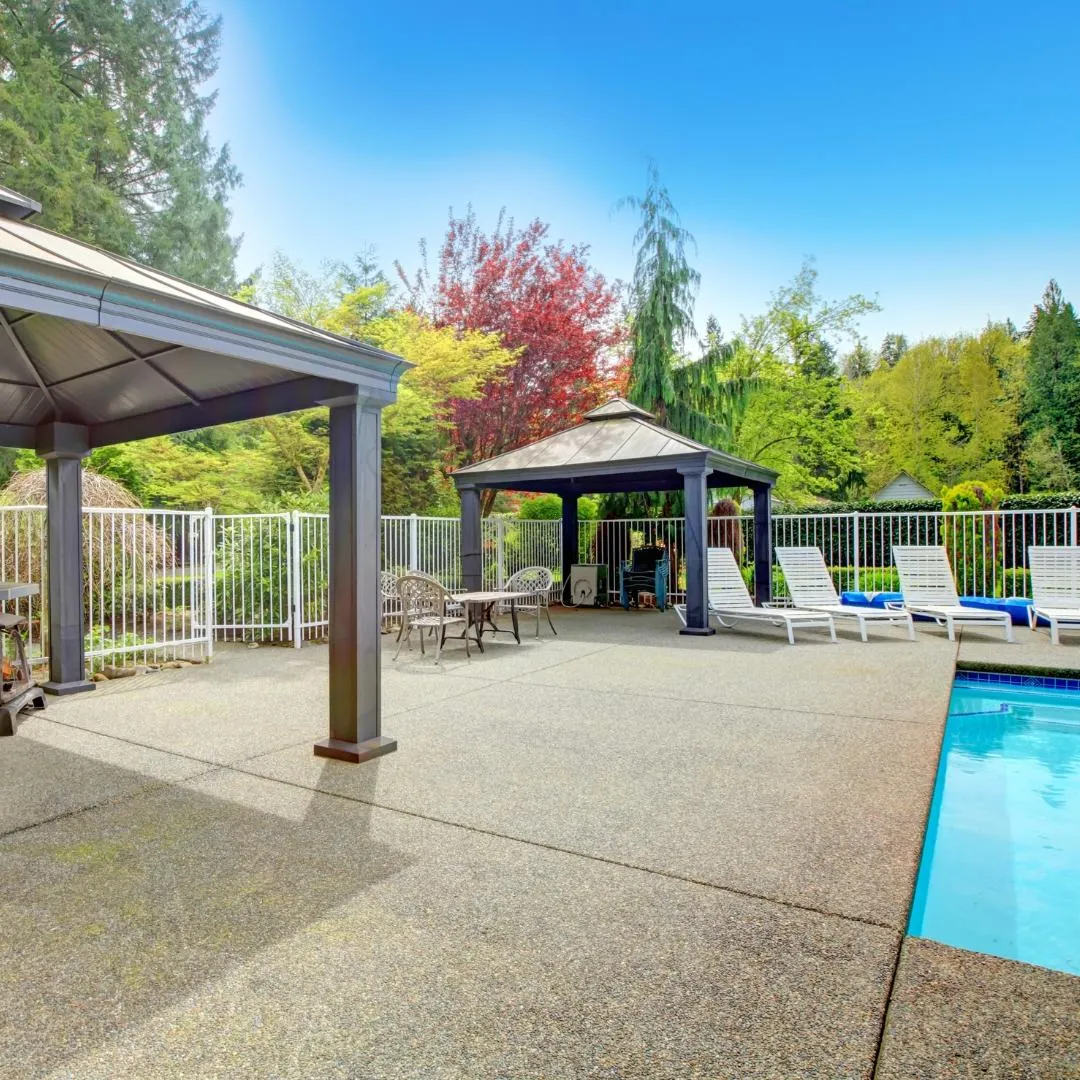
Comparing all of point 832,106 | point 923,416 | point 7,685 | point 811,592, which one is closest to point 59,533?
point 7,685

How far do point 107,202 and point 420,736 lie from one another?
1759 centimetres

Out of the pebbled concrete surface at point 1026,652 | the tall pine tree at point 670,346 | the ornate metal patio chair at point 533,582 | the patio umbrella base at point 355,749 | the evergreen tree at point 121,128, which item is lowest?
the pebbled concrete surface at point 1026,652

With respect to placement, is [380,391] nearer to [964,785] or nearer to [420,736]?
[420,736]

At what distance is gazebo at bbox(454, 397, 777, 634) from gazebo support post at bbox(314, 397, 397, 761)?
641cm

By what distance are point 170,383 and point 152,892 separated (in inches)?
131

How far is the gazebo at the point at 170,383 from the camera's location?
3.03 meters

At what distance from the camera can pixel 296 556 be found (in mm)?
8797

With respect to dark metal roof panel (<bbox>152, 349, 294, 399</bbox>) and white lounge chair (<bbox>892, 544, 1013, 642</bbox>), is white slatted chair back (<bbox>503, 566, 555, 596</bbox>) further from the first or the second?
dark metal roof panel (<bbox>152, 349, 294, 399</bbox>)

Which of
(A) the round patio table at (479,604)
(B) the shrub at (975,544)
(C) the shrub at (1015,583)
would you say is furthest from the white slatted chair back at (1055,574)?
(A) the round patio table at (479,604)

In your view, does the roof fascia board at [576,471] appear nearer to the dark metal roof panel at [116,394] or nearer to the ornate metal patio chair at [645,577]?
the ornate metal patio chair at [645,577]

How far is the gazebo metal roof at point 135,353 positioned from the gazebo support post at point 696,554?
21.6ft

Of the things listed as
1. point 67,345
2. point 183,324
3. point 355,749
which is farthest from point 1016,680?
point 67,345

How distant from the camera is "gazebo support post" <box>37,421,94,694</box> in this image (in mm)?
5766

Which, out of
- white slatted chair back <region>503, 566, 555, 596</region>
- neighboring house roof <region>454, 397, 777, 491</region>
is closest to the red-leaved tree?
neighboring house roof <region>454, 397, 777, 491</region>
